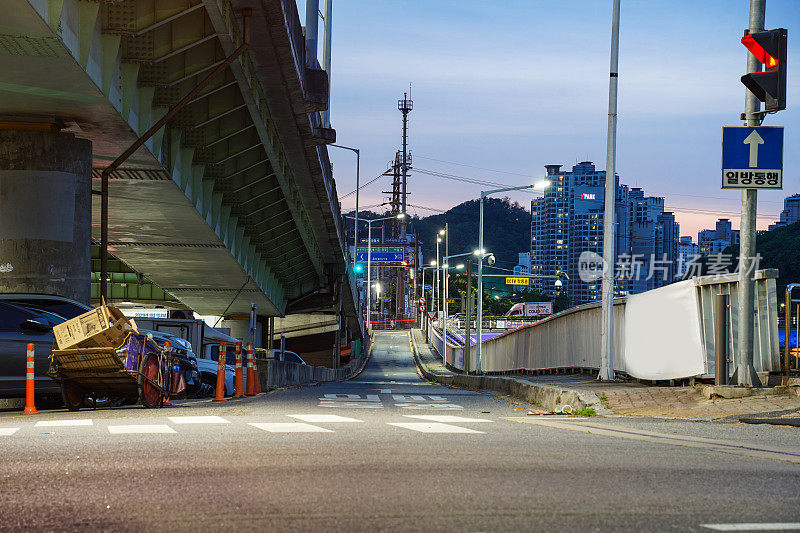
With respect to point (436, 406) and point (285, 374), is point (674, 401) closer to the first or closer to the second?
point (436, 406)

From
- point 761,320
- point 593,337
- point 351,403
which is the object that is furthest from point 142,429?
point 593,337

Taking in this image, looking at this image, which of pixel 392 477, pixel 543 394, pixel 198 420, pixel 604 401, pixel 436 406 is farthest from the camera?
pixel 543 394

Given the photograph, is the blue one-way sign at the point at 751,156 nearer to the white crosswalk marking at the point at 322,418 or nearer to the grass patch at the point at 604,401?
the grass patch at the point at 604,401

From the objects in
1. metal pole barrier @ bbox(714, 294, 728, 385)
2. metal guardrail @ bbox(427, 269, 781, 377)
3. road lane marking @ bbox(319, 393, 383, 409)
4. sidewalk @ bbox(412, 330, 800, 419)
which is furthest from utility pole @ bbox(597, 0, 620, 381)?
metal pole barrier @ bbox(714, 294, 728, 385)

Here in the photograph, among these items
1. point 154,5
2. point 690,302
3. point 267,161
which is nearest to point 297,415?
point 690,302

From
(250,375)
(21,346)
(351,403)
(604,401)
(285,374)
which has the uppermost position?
(21,346)

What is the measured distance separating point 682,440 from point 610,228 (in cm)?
1294

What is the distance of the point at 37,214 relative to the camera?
1841 cm

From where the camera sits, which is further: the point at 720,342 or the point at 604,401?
the point at 604,401

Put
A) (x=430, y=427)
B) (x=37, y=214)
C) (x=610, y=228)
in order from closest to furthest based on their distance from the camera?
(x=430, y=427)
(x=37, y=214)
(x=610, y=228)

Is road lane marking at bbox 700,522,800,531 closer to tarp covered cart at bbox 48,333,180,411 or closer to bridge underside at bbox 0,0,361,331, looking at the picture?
tarp covered cart at bbox 48,333,180,411

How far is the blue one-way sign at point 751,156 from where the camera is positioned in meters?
15.0

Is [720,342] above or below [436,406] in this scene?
above

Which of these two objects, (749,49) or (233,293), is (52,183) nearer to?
(749,49)
